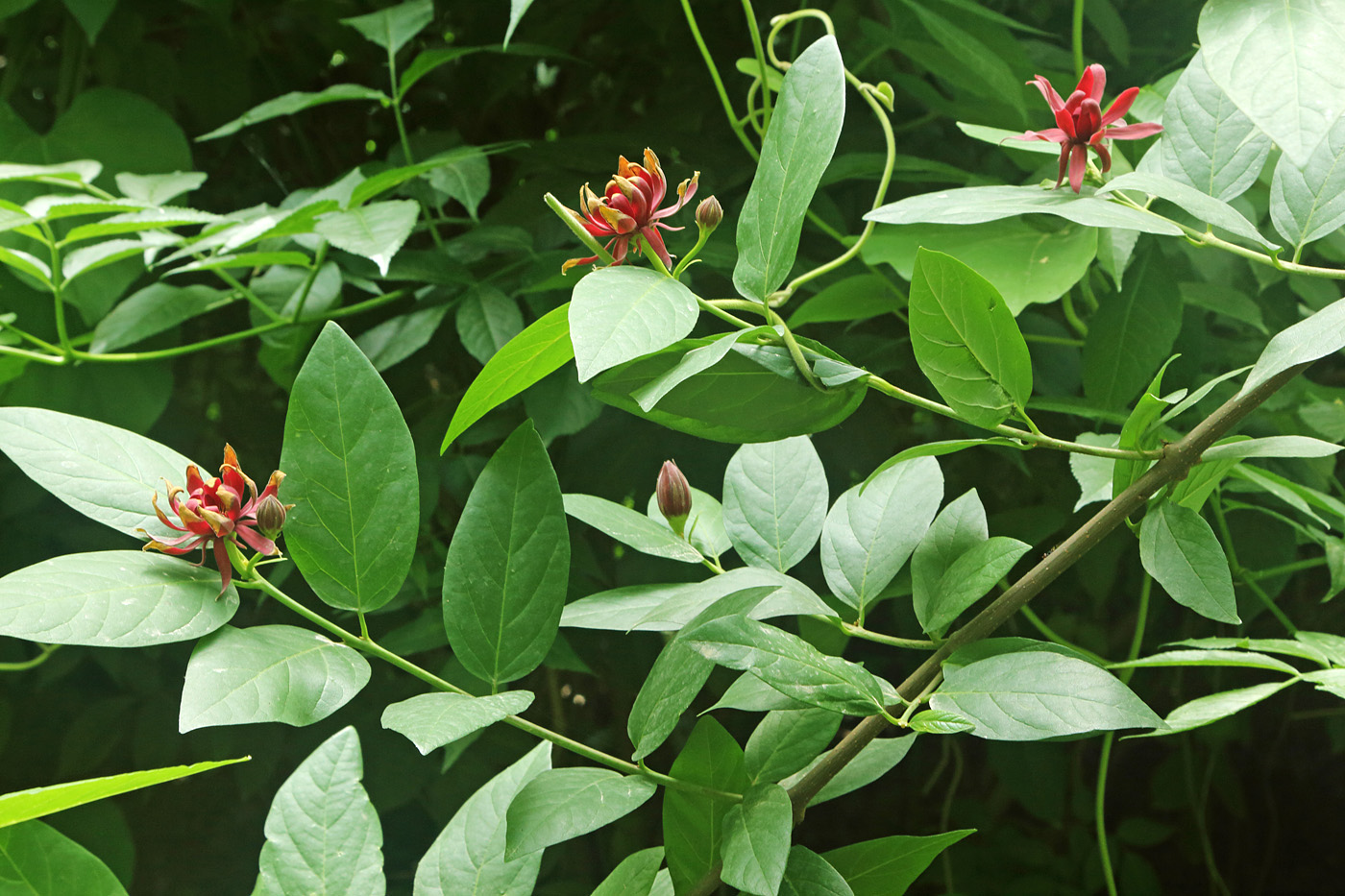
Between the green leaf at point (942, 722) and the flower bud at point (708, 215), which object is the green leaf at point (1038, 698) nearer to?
the green leaf at point (942, 722)

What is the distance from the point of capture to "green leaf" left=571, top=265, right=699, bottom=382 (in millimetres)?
159

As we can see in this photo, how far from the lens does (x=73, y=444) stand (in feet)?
0.71

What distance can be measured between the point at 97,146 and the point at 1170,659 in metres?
0.65

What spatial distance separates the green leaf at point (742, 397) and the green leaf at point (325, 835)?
133 mm

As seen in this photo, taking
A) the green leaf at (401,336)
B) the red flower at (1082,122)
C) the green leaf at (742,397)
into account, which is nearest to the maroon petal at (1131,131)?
the red flower at (1082,122)

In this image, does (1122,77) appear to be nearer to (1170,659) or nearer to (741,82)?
(741,82)

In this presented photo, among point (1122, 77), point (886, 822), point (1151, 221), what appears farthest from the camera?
point (886, 822)

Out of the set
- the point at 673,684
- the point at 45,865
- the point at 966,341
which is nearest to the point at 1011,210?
the point at 966,341

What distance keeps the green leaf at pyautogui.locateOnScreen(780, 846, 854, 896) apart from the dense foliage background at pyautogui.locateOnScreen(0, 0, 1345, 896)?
0.78 ft

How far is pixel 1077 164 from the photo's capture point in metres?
0.23

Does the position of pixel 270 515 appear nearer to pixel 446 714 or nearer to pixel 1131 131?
pixel 446 714

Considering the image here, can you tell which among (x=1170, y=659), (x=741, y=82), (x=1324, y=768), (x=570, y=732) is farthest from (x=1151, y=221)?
(x=1324, y=768)

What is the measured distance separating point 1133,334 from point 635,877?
29 centimetres

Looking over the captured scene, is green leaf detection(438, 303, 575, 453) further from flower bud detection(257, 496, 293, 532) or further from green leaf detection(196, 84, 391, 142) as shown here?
green leaf detection(196, 84, 391, 142)
